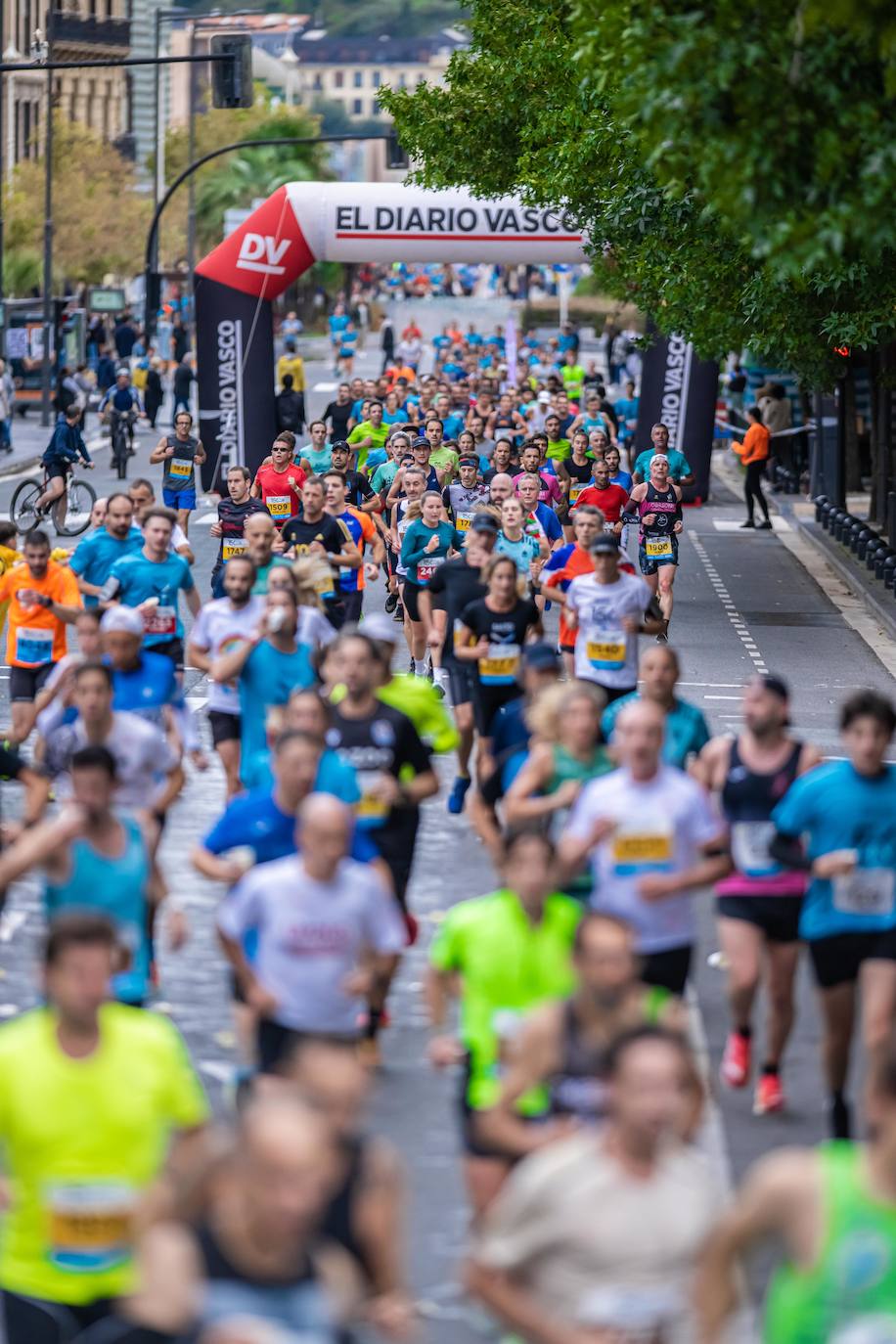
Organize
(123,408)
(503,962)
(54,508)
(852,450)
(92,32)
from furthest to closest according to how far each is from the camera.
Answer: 1. (92,32)
2. (123,408)
3. (852,450)
4. (54,508)
5. (503,962)

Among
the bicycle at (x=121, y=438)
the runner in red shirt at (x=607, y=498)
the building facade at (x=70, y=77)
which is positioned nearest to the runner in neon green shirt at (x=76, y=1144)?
the runner in red shirt at (x=607, y=498)

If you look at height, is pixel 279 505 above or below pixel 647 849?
below

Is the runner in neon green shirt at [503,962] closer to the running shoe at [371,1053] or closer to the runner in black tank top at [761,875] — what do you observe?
the runner in black tank top at [761,875]

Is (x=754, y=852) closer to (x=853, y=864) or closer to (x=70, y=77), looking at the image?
(x=853, y=864)

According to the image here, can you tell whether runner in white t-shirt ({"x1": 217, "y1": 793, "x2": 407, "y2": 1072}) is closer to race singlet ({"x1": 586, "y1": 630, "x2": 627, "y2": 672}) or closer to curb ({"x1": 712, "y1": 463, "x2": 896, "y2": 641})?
race singlet ({"x1": 586, "y1": 630, "x2": 627, "y2": 672})

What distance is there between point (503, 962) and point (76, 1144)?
1664 mm

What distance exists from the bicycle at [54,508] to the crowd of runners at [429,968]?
15.1m

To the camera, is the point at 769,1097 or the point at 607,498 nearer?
the point at 769,1097

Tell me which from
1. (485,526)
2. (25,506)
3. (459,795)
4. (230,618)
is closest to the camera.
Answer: (230,618)

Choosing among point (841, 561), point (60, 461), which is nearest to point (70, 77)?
point (60, 461)

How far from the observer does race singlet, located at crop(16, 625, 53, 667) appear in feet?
49.6

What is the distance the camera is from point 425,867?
13.8 metres

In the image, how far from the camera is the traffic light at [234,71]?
33.2 metres

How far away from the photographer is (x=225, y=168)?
99688 millimetres
